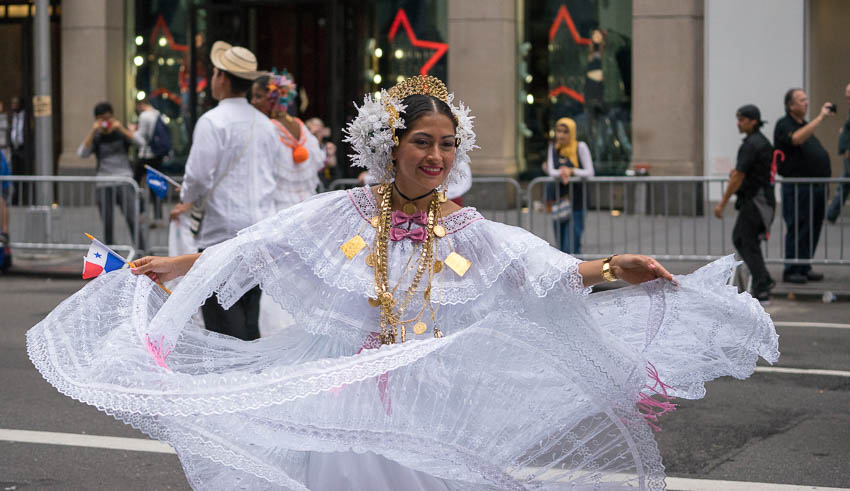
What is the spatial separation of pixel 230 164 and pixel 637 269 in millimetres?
3835

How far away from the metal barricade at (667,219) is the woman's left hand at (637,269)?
29.9ft

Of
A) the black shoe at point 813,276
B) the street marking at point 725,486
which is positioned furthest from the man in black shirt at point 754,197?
the street marking at point 725,486

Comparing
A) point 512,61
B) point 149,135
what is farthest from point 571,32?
point 149,135

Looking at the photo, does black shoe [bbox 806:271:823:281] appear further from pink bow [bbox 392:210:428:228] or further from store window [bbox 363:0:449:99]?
pink bow [bbox 392:210:428:228]

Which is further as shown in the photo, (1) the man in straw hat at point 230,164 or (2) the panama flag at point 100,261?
(1) the man in straw hat at point 230,164

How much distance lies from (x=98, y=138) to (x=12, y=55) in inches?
359

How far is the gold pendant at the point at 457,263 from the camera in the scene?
425 cm

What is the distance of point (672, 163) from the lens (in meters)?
18.8

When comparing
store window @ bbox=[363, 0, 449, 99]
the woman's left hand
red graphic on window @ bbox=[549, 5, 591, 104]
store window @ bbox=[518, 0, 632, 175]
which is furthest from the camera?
store window @ bbox=[363, 0, 449, 99]

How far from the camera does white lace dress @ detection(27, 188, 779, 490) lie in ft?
12.4

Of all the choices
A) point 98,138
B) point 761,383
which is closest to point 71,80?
point 98,138

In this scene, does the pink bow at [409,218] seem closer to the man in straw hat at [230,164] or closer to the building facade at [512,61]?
the man in straw hat at [230,164]

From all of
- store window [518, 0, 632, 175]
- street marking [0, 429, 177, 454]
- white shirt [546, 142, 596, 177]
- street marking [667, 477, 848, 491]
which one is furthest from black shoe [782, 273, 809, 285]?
street marking [0, 429, 177, 454]

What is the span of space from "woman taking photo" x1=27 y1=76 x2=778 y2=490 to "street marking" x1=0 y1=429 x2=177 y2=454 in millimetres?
2341
